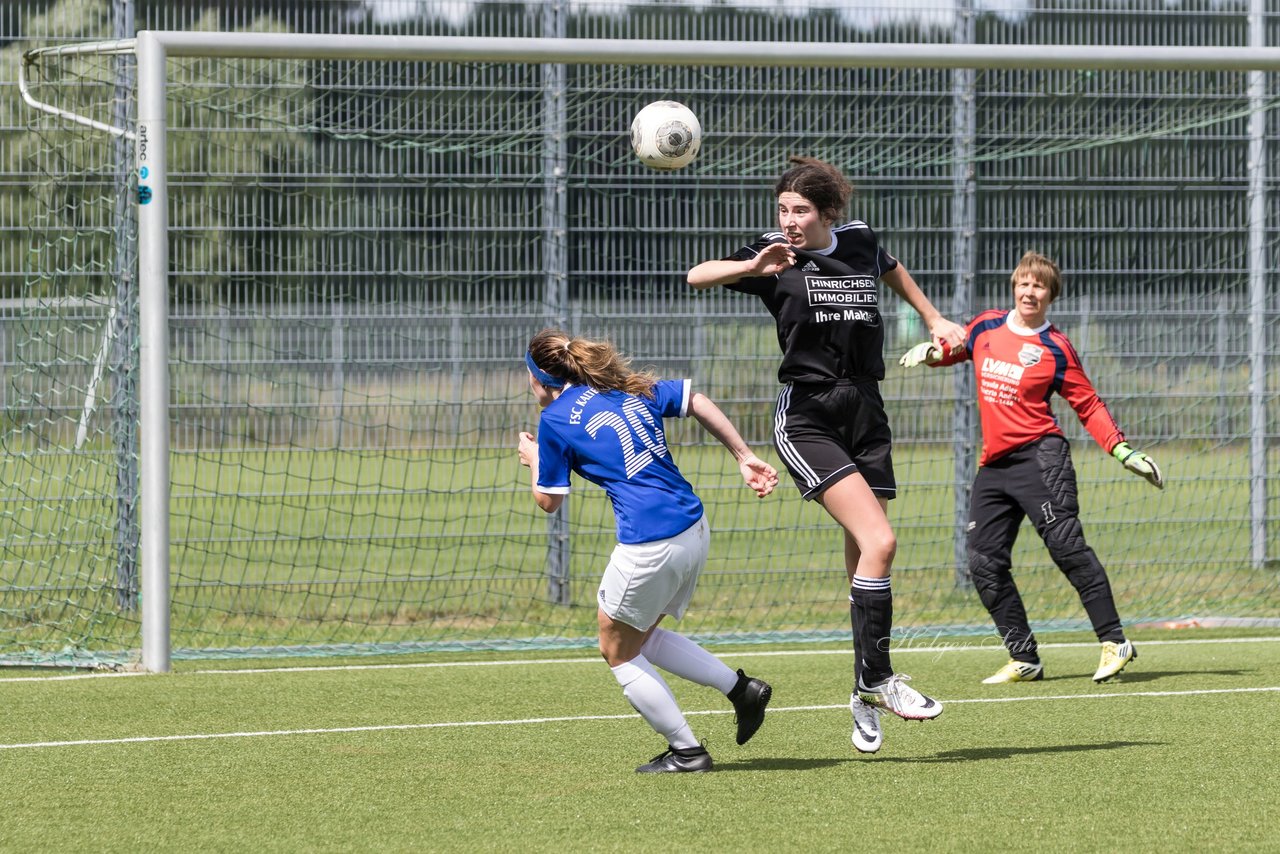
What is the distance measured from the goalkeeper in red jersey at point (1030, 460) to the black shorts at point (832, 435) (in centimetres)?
176

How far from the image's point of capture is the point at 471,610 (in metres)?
10.4

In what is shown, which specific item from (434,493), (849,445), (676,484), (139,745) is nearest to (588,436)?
(676,484)

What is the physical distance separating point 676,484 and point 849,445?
32.0 inches

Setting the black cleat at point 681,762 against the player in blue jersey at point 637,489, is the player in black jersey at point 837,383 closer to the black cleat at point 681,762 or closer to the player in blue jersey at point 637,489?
the player in blue jersey at point 637,489

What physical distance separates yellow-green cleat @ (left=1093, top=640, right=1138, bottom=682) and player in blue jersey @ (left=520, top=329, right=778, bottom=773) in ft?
8.60

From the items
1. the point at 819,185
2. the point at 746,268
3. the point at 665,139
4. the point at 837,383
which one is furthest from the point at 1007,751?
the point at 665,139

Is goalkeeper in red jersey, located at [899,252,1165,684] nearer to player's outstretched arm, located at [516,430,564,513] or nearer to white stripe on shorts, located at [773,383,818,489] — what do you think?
white stripe on shorts, located at [773,383,818,489]

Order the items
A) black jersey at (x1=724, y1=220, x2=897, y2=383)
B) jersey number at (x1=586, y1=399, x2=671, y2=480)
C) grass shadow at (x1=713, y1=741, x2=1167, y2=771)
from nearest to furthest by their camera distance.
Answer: jersey number at (x1=586, y1=399, x2=671, y2=480) < grass shadow at (x1=713, y1=741, x2=1167, y2=771) < black jersey at (x1=724, y1=220, x2=897, y2=383)

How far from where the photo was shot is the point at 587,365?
5512 mm

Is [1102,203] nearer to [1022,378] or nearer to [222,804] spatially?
[1022,378]

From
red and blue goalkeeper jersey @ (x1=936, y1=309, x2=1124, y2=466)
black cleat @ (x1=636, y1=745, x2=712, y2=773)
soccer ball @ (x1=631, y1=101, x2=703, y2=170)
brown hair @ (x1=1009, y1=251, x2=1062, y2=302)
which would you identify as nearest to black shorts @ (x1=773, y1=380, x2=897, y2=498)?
black cleat @ (x1=636, y1=745, x2=712, y2=773)

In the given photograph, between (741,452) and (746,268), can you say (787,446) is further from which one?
(746,268)

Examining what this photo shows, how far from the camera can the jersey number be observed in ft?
17.7

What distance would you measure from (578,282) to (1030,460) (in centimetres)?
379
